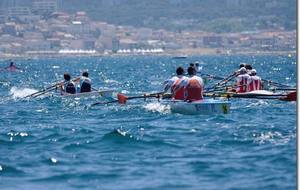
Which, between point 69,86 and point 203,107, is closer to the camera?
point 203,107

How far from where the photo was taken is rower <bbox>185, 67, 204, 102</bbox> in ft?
70.9

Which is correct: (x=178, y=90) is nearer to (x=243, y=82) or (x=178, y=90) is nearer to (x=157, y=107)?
(x=157, y=107)

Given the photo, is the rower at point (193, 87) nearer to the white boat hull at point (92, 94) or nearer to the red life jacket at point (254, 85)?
the red life jacket at point (254, 85)

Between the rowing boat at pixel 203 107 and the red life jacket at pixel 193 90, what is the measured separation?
104mm

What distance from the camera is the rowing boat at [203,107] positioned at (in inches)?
866

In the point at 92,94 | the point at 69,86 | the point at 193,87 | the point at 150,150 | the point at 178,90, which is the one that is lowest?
the point at 92,94

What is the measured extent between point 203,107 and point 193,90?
43 centimetres

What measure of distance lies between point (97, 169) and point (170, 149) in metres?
2.08

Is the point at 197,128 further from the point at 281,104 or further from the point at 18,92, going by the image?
the point at 18,92

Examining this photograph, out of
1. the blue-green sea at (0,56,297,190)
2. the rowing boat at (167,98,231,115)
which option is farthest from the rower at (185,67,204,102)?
the blue-green sea at (0,56,297,190)

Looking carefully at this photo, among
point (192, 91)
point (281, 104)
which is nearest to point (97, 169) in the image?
point (192, 91)

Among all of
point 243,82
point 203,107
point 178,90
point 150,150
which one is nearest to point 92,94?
point 243,82

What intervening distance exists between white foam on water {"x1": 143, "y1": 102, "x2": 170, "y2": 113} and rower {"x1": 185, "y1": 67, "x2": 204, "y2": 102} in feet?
4.41

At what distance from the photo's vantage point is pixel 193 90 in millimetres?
21859
